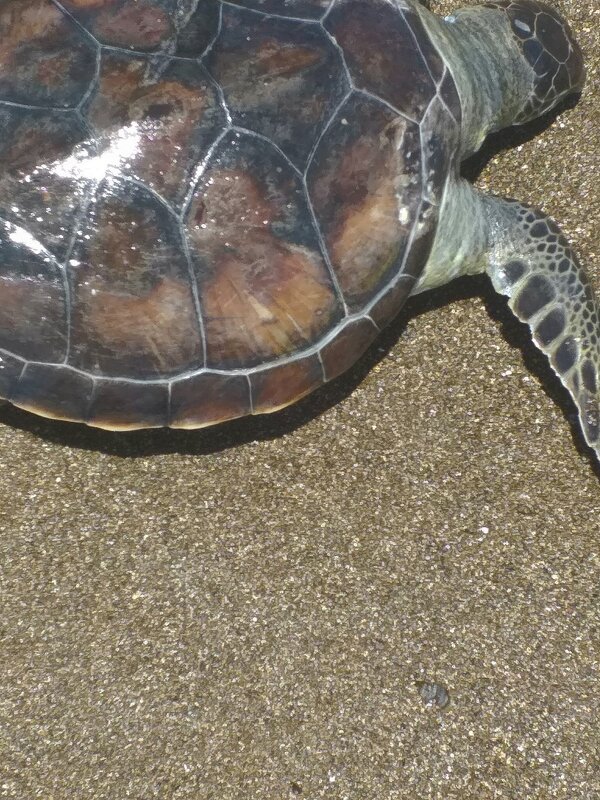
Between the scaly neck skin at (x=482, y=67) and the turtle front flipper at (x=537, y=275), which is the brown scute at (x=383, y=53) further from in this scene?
the turtle front flipper at (x=537, y=275)

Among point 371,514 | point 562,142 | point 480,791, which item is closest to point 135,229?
point 371,514

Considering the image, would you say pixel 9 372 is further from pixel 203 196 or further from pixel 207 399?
pixel 203 196

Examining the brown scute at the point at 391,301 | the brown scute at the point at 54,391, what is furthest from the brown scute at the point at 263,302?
the brown scute at the point at 54,391

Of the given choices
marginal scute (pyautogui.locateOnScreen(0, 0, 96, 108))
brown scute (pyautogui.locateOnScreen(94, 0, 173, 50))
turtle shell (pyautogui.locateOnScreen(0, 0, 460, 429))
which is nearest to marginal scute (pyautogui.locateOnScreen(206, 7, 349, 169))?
turtle shell (pyautogui.locateOnScreen(0, 0, 460, 429))

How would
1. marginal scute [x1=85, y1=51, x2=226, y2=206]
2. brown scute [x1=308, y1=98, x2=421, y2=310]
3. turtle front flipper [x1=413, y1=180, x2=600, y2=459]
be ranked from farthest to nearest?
turtle front flipper [x1=413, y1=180, x2=600, y2=459] < brown scute [x1=308, y1=98, x2=421, y2=310] < marginal scute [x1=85, y1=51, x2=226, y2=206]

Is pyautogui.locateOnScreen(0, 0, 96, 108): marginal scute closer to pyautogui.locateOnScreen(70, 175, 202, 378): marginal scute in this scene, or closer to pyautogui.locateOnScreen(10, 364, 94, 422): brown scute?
pyautogui.locateOnScreen(70, 175, 202, 378): marginal scute

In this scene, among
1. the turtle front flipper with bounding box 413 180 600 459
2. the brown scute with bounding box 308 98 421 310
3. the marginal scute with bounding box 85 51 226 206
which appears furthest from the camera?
the turtle front flipper with bounding box 413 180 600 459

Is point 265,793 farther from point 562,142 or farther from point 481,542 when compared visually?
point 562,142
